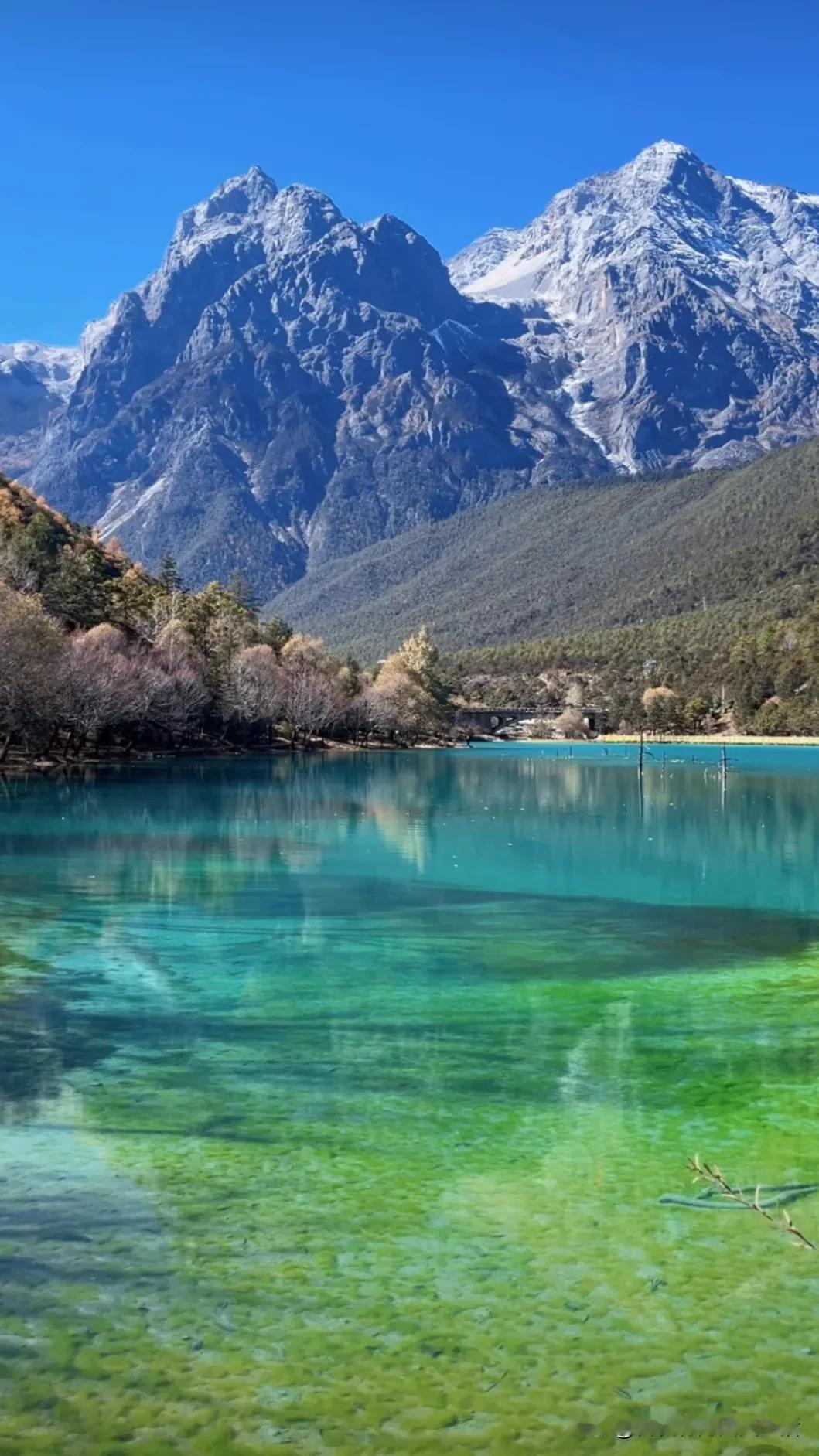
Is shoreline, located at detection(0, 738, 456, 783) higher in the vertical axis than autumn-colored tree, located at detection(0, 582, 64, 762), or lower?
lower

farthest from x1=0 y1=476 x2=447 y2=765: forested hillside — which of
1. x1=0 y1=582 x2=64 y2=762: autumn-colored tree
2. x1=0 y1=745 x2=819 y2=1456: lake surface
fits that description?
x1=0 y1=745 x2=819 y2=1456: lake surface

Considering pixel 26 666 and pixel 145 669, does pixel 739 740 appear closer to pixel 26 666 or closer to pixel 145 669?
pixel 145 669

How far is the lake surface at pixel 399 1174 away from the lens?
7465 millimetres

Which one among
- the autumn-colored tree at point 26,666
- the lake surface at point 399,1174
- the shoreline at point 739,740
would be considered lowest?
the lake surface at point 399,1174

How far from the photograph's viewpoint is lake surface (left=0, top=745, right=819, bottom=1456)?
7.46 meters

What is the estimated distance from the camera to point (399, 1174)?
1112cm

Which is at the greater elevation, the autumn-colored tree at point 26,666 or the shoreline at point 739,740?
the autumn-colored tree at point 26,666

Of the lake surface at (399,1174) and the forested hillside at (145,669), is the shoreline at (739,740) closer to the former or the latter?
the forested hillside at (145,669)

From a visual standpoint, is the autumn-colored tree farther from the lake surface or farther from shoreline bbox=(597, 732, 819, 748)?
shoreline bbox=(597, 732, 819, 748)

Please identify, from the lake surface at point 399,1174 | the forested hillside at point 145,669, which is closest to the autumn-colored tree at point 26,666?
the forested hillside at point 145,669

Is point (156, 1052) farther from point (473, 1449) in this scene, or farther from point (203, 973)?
point (473, 1449)

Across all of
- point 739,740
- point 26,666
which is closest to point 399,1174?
point 26,666

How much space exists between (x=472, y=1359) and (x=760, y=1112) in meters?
5.99

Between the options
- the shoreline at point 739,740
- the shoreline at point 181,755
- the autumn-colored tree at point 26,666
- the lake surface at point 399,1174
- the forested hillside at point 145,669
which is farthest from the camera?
the shoreline at point 739,740
